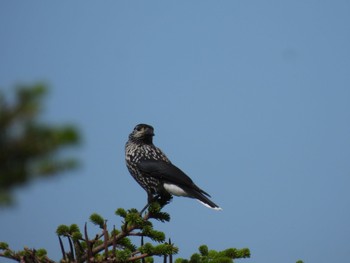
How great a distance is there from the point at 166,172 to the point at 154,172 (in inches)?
6.2

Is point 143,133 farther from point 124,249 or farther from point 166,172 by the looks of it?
point 124,249

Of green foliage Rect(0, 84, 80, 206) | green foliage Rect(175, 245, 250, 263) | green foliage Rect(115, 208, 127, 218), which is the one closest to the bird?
green foliage Rect(115, 208, 127, 218)

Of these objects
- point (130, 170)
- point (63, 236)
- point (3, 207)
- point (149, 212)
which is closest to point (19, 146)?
point (3, 207)

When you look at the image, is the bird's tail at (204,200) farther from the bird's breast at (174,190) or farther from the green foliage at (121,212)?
the green foliage at (121,212)

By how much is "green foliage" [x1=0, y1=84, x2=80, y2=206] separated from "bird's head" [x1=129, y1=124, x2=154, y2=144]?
5.91 metres

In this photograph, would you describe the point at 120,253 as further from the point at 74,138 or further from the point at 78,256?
the point at 74,138

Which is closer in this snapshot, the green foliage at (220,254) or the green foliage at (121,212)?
the green foliage at (220,254)

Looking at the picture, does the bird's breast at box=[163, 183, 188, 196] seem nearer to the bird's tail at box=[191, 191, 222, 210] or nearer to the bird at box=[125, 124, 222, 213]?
the bird at box=[125, 124, 222, 213]

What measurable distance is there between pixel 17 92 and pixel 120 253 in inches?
130

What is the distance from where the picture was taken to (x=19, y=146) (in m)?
1.21

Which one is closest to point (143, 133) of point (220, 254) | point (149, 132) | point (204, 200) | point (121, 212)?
point (149, 132)

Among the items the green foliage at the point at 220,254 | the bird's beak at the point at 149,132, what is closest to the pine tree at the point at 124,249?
the green foliage at the point at 220,254

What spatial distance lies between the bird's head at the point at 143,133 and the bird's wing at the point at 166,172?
53 centimetres

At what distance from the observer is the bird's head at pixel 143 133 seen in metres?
7.18
